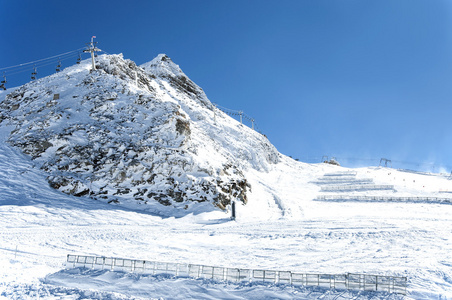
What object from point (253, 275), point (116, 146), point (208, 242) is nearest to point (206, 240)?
point (208, 242)

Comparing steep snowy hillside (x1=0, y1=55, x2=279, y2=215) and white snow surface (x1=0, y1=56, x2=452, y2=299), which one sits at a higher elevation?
steep snowy hillside (x1=0, y1=55, x2=279, y2=215)

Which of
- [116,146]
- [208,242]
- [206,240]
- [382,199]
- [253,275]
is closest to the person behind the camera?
[253,275]

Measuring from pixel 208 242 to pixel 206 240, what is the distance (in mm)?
576

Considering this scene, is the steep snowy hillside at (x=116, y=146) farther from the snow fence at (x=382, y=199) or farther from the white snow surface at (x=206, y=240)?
the snow fence at (x=382, y=199)

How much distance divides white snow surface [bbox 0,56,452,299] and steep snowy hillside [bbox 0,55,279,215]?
102cm

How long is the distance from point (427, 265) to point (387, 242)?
6.57 meters

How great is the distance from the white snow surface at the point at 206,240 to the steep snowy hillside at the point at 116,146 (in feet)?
3.33

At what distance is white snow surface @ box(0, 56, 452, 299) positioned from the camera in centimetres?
2228

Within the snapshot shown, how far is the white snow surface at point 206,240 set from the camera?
73.1ft

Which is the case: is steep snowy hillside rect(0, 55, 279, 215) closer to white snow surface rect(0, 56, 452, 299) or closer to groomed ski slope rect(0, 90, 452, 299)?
white snow surface rect(0, 56, 452, 299)

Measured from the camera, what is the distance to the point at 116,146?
45.2 meters

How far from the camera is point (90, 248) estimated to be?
29.5 m

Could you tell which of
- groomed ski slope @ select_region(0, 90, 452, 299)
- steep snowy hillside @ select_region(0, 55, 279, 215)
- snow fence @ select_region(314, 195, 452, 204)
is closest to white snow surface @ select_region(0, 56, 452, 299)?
groomed ski slope @ select_region(0, 90, 452, 299)

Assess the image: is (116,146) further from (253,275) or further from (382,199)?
(382,199)
